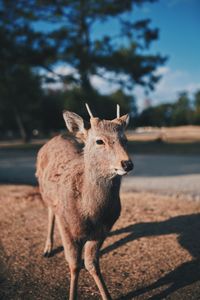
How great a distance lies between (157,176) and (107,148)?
9017mm

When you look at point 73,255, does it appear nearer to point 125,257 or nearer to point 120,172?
point 120,172

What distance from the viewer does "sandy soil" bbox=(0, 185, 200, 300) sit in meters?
4.44

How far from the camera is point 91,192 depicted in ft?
13.4

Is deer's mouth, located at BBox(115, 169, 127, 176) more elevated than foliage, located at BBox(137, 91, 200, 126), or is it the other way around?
deer's mouth, located at BBox(115, 169, 127, 176)

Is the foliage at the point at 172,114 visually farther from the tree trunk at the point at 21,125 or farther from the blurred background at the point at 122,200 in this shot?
the blurred background at the point at 122,200

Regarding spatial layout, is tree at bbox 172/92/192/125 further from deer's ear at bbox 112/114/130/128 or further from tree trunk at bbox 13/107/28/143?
deer's ear at bbox 112/114/130/128

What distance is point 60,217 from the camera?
4367mm

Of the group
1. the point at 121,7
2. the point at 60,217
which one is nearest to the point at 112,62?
the point at 121,7

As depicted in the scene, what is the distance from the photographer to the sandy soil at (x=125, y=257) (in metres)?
4.44

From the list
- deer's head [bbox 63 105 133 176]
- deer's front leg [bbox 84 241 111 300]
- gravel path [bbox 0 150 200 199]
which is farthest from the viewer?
gravel path [bbox 0 150 200 199]

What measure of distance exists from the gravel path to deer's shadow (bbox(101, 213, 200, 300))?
8.39ft

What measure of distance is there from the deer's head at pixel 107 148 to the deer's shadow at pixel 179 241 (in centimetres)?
164

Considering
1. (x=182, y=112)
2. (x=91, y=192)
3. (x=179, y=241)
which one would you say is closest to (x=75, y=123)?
(x=91, y=192)

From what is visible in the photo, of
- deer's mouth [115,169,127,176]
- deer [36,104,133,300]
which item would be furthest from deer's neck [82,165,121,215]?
deer's mouth [115,169,127,176]
